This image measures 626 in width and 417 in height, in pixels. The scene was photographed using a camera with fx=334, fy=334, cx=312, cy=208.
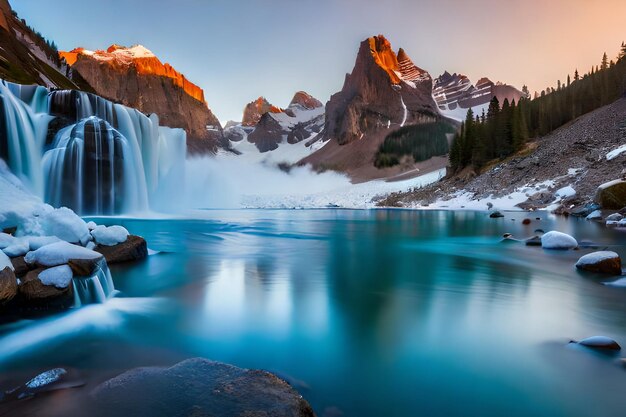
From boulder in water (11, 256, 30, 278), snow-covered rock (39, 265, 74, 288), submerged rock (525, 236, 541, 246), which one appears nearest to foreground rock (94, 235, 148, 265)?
boulder in water (11, 256, 30, 278)

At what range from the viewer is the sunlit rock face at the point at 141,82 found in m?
127

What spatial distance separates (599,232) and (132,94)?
151706 mm

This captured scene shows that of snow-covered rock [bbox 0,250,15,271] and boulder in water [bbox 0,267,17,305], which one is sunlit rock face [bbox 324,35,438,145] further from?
boulder in water [bbox 0,267,17,305]

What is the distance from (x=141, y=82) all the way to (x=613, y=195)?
5996 inches

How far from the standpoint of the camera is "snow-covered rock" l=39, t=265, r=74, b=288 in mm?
5305

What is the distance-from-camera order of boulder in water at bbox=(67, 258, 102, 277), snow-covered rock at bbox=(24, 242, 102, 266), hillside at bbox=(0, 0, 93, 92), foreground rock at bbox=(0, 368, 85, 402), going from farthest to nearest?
hillside at bbox=(0, 0, 93, 92), boulder in water at bbox=(67, 258, 102, 277), snow-covered rock at bbox=(24, 242, 102, 266), foreground rock at bbox=(0, 368, 85, 402)

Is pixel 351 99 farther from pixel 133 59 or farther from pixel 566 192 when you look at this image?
pixel 566 192

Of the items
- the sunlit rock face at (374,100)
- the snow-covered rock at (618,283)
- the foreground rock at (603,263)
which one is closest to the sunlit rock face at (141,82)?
the sunlit rock face at (374,100)

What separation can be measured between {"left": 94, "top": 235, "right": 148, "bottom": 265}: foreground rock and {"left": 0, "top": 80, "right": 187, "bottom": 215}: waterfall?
17.8 meters

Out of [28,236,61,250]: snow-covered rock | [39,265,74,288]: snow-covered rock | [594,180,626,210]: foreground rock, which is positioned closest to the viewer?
[39,265,74,288]: snow-covered rock

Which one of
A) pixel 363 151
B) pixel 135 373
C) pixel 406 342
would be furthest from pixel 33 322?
pixel 363 151

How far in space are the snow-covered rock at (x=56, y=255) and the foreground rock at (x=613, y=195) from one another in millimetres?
28211

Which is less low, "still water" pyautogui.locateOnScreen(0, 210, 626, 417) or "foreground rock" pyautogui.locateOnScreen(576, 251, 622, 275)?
"foreground rock" pyautogui.locateOnScreen(576, 251, 622, 275)

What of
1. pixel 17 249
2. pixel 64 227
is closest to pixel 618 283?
pixel 17 249
